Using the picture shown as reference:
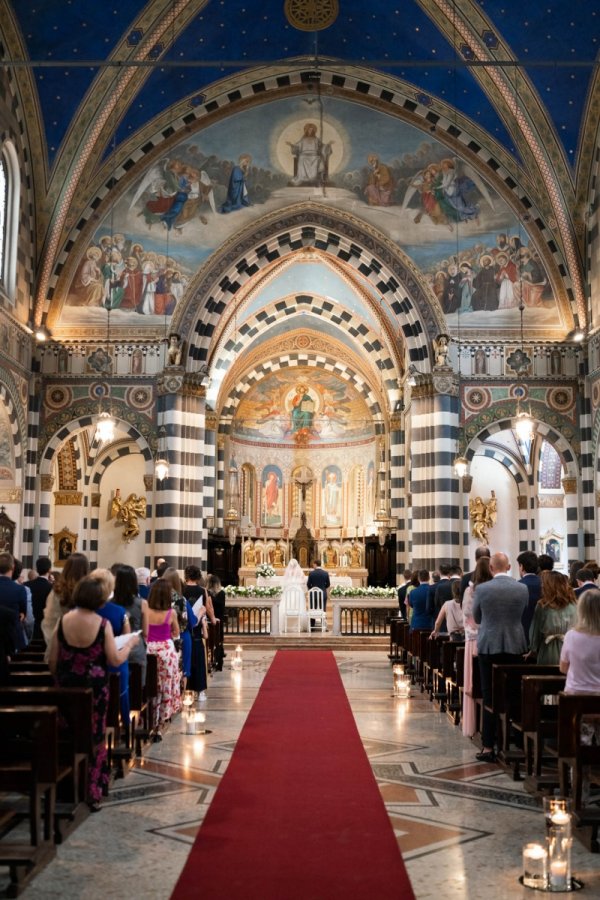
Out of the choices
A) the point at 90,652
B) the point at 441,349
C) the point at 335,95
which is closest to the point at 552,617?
the point at 90,652

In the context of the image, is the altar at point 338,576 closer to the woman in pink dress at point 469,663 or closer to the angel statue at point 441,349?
the angel statue at point 441,349

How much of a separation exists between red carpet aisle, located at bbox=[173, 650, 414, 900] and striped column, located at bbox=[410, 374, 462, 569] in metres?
12.5

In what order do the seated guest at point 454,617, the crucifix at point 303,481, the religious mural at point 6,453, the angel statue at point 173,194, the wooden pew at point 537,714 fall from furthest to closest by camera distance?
the crucifix at point 303,481, the angel statue at point 173,194, the religious mural at point 6,453, the seated guest at point 454,617, the wooden pew at point 537,714

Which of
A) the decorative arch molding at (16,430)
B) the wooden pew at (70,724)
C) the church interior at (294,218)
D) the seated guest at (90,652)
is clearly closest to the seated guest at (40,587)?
the seated guest at (90,652)

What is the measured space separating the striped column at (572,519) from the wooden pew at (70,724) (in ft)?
57.9

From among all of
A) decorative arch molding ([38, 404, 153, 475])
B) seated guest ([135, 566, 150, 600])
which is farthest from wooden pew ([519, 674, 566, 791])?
decorative arch molding ([38, 404, 153, 475])

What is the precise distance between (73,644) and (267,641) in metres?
15.8

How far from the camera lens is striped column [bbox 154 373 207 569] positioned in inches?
936

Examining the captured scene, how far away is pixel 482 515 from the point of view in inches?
1177

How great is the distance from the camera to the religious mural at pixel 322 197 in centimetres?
2402

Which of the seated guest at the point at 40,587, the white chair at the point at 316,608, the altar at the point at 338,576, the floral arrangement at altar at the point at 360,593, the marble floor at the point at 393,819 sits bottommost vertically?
the marble floor at the point at 393,819

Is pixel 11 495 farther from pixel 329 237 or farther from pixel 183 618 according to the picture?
pixel 183 618

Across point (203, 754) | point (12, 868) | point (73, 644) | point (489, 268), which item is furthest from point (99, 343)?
point (12, 868)

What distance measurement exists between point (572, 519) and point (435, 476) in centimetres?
342
